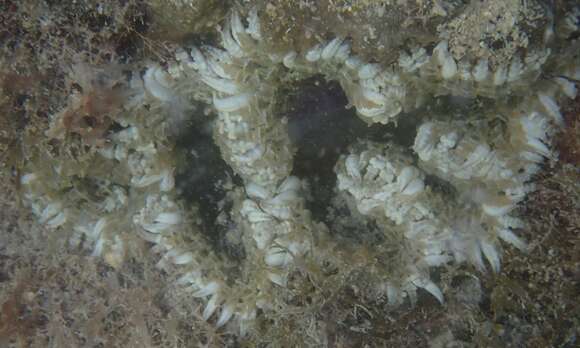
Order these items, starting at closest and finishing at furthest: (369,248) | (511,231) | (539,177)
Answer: (539,177), (511,231), (369,248)

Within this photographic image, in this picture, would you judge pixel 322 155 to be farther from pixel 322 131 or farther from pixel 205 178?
pixel 205 178

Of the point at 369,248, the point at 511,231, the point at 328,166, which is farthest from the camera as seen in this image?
the point at 328,166

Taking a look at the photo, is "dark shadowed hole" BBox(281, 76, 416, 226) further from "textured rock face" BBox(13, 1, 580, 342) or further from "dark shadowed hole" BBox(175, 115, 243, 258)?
"dark shadowed hole" BBox(175, 115, 243, 258)

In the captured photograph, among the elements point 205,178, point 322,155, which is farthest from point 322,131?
point 205,178

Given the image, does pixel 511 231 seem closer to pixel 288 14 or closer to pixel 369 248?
pixel 369 248

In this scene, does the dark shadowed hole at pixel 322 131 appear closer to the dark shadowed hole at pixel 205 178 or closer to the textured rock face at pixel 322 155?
the textured rock face at pixel 322 155

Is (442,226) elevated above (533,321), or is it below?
above

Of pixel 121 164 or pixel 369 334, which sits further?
pixel 121 164

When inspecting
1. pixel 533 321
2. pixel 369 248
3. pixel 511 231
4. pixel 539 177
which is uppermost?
pixel 539 177

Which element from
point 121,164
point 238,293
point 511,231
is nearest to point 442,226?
point 511,231
